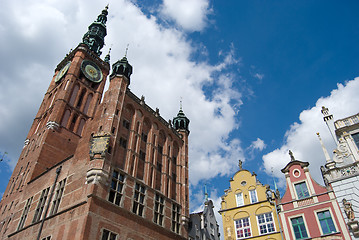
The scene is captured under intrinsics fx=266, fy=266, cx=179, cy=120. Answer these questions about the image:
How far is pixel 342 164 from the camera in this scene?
935 inches

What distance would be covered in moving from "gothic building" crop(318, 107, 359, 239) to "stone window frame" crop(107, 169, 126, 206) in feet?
60.4

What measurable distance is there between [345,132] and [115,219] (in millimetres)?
22428

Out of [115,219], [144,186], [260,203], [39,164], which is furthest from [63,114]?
[260,203]

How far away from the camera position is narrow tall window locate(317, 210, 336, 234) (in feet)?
71.6

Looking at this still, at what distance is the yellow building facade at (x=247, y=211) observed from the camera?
25.4 m

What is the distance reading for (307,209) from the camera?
23.6m

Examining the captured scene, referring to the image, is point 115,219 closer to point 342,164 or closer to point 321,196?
point 321,196

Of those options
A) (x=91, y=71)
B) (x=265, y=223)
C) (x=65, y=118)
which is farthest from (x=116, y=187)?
(x=91, y=71)

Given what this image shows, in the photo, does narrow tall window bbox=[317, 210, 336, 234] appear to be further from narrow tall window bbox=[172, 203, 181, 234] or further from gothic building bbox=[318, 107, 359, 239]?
narrow tall window bbox=[172, 203, 181, 234]

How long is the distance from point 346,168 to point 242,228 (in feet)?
36.4

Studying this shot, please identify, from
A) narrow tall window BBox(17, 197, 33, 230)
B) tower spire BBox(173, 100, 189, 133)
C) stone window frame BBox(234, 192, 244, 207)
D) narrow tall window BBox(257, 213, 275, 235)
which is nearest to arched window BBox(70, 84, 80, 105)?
tower spire BBox(173, 100, 189, 133)

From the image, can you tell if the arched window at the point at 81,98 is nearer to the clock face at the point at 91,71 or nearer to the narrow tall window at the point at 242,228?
the clock face at the point at 91,71

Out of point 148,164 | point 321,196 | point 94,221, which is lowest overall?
point 94,221

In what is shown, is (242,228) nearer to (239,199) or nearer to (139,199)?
(239,199)
